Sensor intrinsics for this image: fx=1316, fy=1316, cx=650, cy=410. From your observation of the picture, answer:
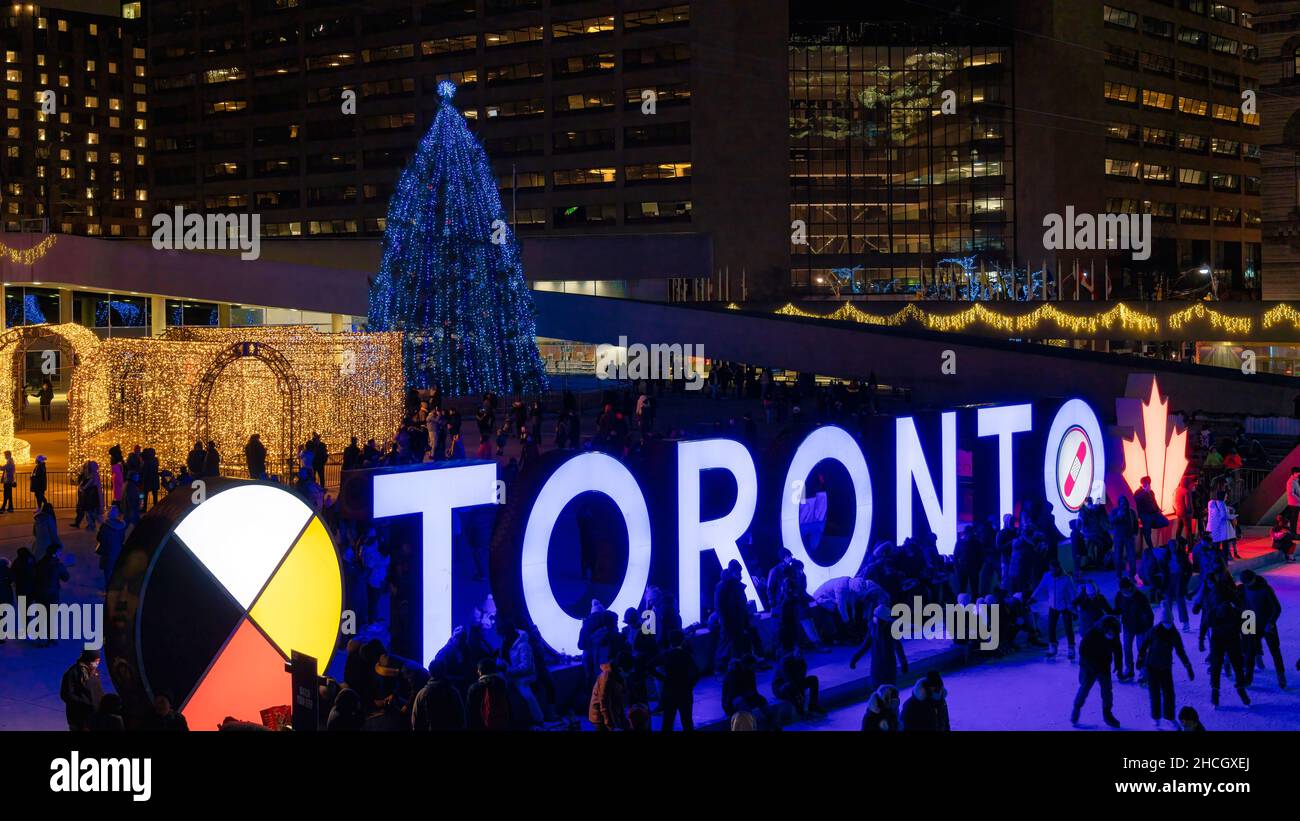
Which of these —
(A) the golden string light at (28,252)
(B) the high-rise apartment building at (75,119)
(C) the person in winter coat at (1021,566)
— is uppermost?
(B) the high-rise apartment building at (75,119)

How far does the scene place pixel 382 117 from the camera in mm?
83438

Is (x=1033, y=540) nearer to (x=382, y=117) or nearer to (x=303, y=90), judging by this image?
(x=382, y=117)

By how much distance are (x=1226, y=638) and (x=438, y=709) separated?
806cm

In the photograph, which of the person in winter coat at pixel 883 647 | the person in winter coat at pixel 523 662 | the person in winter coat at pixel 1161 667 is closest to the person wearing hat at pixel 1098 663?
the person in winter coat at pixel 1161 667

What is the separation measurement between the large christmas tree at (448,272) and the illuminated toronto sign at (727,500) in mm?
13551

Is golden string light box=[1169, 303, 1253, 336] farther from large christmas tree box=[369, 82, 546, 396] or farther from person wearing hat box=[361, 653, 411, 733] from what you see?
person wearing hat box=[361, 653, 411, 733]

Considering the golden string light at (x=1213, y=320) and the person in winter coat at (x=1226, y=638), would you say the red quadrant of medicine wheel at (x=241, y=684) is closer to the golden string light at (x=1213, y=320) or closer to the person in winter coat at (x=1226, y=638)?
the person in winter coat at (x=1226, y=638)

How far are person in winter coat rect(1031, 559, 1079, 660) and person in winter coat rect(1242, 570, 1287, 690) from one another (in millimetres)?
1839

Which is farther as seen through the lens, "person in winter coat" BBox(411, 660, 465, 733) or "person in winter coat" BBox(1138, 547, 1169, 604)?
"person in winter coat" BBox(1138, 547, 1169, 604)

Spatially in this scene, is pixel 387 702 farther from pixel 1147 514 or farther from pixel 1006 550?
pixel 1147 514

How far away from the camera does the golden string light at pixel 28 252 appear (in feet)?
142

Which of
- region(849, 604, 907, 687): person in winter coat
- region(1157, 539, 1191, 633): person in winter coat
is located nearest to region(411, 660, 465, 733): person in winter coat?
region(849, 604, 907, 687): person in winter coat

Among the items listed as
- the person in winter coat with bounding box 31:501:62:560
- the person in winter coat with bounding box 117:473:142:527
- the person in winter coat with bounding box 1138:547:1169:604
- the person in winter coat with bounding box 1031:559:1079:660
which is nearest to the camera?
the person in winter coat with bounding box 1031:559:1079:660

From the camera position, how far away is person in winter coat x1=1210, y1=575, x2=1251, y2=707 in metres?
13.0
